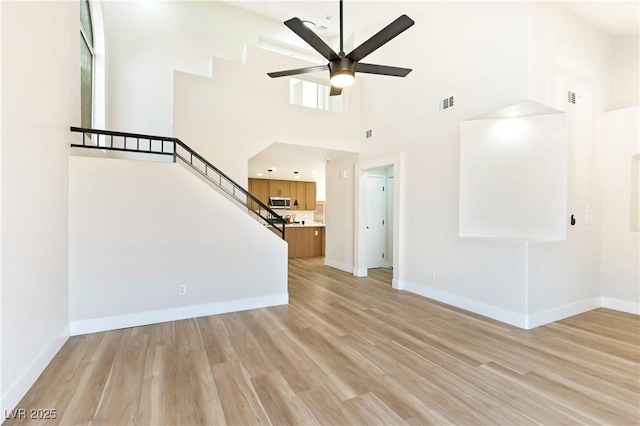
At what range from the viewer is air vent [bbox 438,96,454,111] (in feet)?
13.7

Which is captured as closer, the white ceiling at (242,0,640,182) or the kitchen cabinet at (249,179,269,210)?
the white ceiling at (242,0,640,182)

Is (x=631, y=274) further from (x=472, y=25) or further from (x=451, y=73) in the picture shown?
(x=472, y=25)

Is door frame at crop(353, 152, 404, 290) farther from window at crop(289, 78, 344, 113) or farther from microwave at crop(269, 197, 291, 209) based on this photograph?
microwave at crop(269, 197, 291, 209)

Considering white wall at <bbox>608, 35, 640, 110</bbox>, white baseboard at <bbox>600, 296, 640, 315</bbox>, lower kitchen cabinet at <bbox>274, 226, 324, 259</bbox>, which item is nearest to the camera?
white baseboard at <bbox>600, 296, 640, 315</bbox>

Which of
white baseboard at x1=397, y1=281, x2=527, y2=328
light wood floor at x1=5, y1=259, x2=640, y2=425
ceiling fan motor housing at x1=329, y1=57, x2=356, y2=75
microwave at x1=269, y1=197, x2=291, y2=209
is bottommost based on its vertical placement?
light wood floor at x1=5, y1=259, x2=640, y2=425

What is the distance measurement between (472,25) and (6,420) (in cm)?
580

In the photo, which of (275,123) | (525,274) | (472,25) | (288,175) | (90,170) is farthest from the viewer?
(288,175)

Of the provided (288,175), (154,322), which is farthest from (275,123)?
(288,175)

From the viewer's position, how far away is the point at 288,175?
948 centimetres

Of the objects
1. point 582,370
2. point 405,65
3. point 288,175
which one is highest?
point 405,65

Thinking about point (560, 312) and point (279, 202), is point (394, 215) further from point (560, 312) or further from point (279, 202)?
point (279, 202)

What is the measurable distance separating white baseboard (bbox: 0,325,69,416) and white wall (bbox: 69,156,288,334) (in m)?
0.43

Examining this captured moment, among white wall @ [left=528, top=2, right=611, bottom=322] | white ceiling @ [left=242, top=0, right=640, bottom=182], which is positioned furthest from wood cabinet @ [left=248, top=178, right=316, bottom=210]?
white wall @ [left=528, top=2, right=611, bottom=322]

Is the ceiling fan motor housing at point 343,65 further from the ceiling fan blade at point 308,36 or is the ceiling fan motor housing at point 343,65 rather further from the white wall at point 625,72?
the white wall at point 625,72
